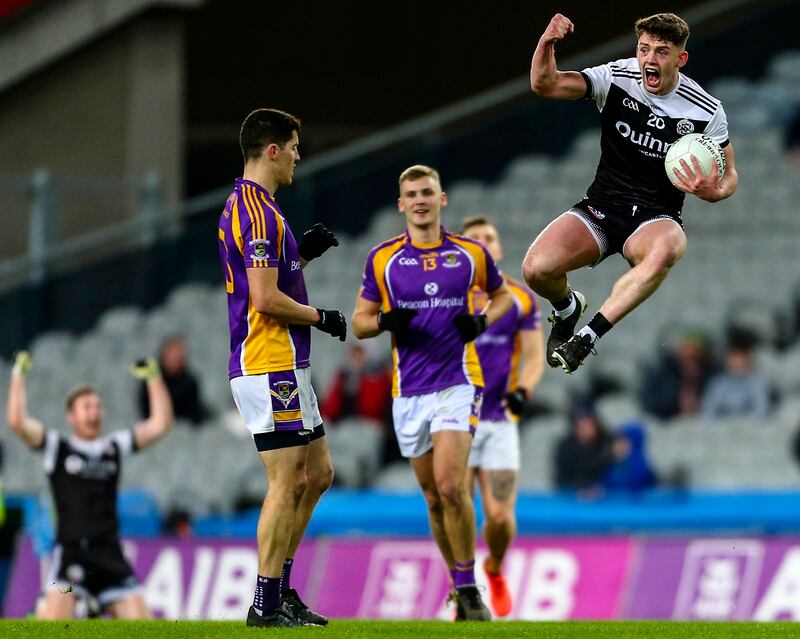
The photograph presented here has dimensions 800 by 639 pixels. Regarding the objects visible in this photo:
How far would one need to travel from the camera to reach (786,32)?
63.4 feet

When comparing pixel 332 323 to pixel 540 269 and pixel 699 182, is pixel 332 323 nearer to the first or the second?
pixel 540 269

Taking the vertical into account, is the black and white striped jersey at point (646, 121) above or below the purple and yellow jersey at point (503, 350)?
above

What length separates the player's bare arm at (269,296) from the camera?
333 inches

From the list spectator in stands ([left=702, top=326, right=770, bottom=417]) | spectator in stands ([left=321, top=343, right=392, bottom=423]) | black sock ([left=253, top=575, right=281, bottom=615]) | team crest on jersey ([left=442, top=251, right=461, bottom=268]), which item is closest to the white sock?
team crest on jersey ([left=442, top=251, right=461, bottom=268])

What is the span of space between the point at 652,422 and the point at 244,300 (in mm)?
8847

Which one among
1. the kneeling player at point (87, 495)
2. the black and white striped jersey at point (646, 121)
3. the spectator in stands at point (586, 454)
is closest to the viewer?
the black and white striped jersey at point (646, 121)

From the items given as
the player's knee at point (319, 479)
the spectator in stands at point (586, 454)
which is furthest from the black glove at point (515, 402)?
the spectator in stands at point (586, 454)

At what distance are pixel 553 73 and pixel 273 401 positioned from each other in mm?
2338

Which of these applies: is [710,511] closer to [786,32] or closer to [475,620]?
[475,620]

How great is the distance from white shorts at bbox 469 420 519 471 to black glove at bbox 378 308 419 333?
155cm

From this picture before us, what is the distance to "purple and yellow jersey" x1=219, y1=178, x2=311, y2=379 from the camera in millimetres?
8562

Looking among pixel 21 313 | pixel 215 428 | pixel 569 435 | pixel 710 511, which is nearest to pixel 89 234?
pixel 21 313

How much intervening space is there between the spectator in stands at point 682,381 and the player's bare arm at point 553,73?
25.2 feet

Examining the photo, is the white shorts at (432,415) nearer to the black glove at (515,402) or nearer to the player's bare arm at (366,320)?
the player's bare arm at (366,320)
